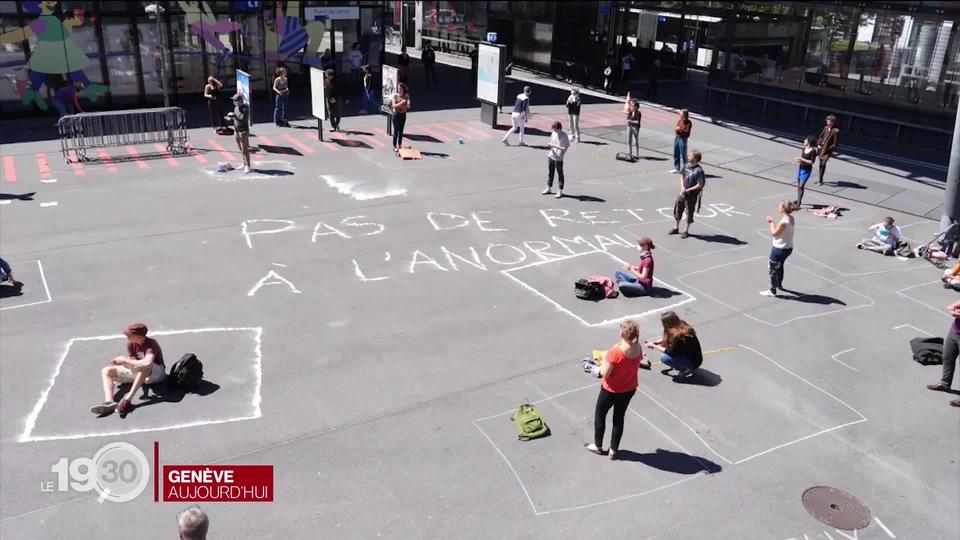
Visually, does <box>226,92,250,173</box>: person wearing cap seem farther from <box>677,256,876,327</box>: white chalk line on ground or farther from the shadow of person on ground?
the shadow of person on ground

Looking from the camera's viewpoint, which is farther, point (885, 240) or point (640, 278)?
point (885, 240)

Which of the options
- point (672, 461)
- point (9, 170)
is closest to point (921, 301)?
point (672, 461)

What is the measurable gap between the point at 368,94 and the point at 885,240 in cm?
1916

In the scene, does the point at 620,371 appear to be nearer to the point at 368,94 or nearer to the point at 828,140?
the point at 828,140

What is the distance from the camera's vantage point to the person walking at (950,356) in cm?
1127

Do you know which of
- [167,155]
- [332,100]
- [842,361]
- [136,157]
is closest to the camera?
[842,361]

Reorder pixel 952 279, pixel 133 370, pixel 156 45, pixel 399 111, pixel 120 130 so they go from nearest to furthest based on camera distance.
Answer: pixel 133 370, pixel 952 279, pixel 120 130, pixel 399 111, pixel 156 45

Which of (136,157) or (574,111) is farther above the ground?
(574,111)

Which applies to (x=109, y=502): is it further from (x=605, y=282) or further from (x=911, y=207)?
(x=911, y=207)

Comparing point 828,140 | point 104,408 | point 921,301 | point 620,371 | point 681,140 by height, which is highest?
point 828,140

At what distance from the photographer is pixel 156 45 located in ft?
98.3

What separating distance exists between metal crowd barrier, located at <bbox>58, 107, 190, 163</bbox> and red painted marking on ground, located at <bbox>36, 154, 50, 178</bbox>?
1.83ft

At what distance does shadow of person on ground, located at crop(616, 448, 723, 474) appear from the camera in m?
9.55

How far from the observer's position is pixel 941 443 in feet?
34.1
